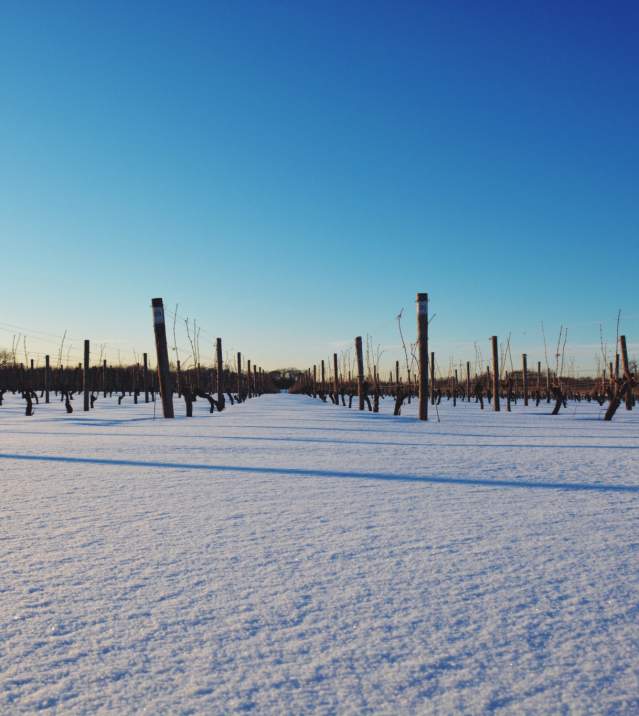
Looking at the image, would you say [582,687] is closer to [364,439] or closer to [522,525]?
[522,525]

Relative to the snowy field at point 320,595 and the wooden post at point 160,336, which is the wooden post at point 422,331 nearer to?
the wooden post at point 160,336

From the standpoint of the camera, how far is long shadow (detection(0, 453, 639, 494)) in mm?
4004

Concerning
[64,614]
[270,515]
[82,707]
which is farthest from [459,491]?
[82,707]

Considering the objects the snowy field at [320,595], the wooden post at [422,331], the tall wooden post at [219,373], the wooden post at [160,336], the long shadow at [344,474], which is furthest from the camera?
the tall wooden post at [219,373]

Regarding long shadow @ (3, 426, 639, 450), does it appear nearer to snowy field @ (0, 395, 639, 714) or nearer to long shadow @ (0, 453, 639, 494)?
long shadow @ (0, 453, 639, 494)

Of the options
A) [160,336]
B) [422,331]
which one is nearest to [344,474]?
[422,331]

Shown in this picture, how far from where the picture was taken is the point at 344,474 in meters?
4.55

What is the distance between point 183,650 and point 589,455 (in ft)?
17.2

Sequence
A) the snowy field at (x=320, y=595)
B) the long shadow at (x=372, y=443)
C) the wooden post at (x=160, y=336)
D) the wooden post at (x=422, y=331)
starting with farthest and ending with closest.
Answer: the wooden post at (x=160, y=336)
the wooden post at (x=422, y=331)
the long shadow at (x=372, y=443)
the snowy field at (x=320, y=595)

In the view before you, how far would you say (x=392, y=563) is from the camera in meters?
2.31

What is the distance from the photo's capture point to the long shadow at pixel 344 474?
400 cm

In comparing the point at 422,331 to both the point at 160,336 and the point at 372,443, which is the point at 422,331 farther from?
the point at 160,336

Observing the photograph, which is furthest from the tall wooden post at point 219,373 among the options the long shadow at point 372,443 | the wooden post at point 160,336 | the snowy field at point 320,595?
the snowy field at point 320,595

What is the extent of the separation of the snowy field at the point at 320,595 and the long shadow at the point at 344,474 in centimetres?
4
